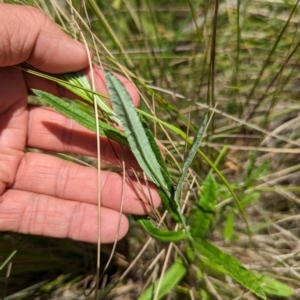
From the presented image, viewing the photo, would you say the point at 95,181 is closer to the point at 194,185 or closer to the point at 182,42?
the point at 194,185

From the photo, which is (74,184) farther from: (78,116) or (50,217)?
(78,116)

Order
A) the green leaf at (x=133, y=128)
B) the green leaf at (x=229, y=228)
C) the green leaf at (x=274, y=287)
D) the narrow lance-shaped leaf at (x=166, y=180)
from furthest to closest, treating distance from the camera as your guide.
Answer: the green leaf at (x=229, y=228) → the green leaf at (x=274, y=287) → the narrow lance-shaped leaf at (x=166, y=180) → the green leaf at (x=133, y=128)

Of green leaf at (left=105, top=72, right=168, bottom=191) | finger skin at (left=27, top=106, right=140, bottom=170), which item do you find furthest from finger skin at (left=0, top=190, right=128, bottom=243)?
green leaf at (left=105, top=72, right=168, bottom=191)

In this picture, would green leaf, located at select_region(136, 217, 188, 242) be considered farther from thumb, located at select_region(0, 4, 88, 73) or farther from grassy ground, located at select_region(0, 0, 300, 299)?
thumb, located at select_region(0, 4, 88, 73)

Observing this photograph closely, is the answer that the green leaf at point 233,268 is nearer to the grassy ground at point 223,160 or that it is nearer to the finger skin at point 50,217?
the grassy ground at point 223,160

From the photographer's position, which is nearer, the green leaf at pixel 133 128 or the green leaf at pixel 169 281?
the green leaf at pixel 133 128

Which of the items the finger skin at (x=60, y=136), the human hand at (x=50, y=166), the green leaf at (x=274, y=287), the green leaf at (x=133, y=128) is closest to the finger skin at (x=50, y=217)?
the human hand at (x=50, y=166)

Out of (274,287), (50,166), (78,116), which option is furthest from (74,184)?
(274,287)
